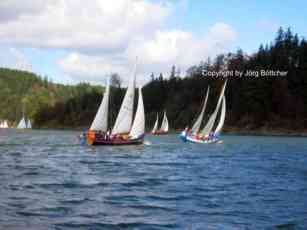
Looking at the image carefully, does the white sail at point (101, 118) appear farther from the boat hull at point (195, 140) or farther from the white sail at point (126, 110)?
the boat hull at point (195, 140)

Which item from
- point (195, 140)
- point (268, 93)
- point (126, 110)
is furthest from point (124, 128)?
point (268, 93)

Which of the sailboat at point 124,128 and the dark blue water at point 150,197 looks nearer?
the dark blue water at point 150,197

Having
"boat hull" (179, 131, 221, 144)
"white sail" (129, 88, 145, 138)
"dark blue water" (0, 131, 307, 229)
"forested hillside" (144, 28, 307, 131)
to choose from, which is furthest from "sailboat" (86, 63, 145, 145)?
"forested hillside" (144, 28, 307, 131)

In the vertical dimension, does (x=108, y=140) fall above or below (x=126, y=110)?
below

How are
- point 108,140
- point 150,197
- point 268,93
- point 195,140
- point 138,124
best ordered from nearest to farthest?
1. point 150,197
2. point 108,140
3. point 138,124
4. point 195,140
5. point 268,93

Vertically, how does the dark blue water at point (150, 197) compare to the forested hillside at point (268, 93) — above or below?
below

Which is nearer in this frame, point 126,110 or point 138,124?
point 126,110

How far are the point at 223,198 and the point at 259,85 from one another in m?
139

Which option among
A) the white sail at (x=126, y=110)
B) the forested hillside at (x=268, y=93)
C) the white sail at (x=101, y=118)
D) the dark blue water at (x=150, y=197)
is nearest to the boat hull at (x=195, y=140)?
the white sail at (x=101, y=118)

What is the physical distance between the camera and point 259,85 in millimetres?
163750

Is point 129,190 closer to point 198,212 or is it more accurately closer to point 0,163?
point 198,212

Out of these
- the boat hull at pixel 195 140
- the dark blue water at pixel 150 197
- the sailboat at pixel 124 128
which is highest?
the sailboat at pixel 124 128

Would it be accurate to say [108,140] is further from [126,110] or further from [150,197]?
[150,197]

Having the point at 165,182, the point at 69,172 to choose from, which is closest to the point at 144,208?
the point at 165,182
